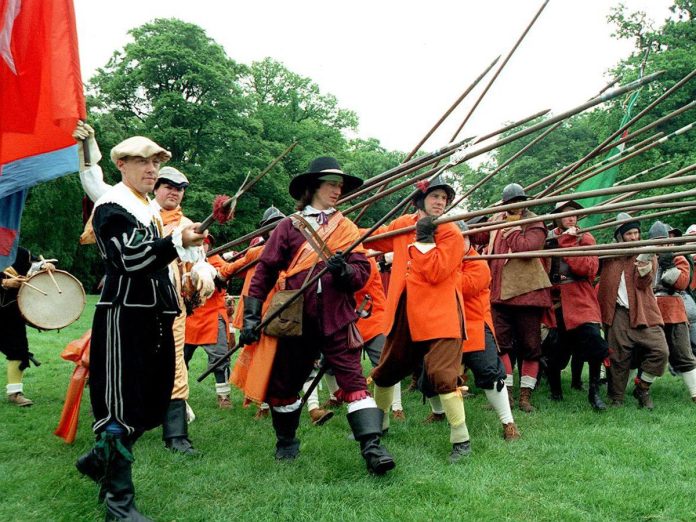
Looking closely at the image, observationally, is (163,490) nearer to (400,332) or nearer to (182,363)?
(182,363)

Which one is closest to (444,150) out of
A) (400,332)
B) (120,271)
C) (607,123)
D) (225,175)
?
(400,332)

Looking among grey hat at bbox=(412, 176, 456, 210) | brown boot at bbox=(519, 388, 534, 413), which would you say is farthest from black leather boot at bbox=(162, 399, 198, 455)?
brown boot at bbox=(519, 388, 534, 413)

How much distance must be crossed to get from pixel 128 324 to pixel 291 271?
1.29m

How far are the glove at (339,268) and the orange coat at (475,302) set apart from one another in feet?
4.61

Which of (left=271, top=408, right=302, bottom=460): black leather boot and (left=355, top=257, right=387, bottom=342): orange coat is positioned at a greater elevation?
(left=355, top=257, right=387, bottom=342): orange coat

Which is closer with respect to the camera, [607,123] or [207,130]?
[607,123]

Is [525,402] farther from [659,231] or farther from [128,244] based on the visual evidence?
[128,244]

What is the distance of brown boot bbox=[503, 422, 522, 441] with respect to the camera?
5039 mm

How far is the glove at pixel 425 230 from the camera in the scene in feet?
14.4

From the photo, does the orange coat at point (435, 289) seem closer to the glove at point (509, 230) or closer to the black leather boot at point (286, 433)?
the black leather boot at point (286, 433)

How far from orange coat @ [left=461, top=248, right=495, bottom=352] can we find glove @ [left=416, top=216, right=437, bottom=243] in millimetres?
874

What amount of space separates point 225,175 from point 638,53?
17.6 metres

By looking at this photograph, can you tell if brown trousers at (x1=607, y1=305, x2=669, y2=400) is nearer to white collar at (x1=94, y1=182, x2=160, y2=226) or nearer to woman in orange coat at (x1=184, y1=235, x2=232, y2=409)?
woman in orange coat at (x1=184, y1=235, x2=232, y2=409)

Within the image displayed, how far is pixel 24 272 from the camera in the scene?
6652 millimetres
